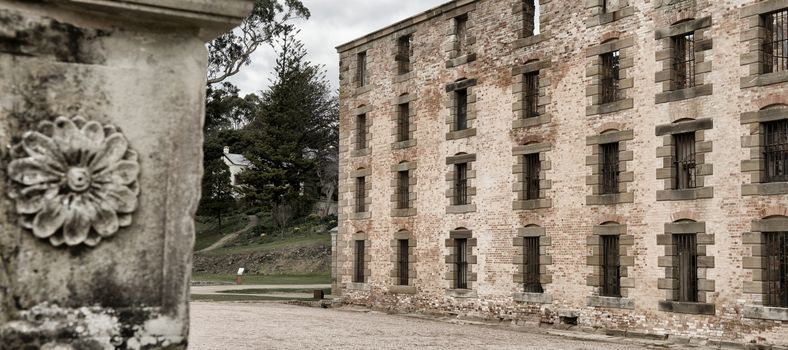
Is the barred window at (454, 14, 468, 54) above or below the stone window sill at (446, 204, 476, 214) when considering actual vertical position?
above

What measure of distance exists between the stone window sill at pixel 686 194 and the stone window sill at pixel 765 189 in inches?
34.7

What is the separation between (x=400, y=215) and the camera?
99.6 ft

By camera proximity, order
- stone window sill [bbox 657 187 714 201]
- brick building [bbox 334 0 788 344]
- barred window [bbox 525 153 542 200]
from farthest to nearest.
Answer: barred window [bbox 525 153 542 200] < stone window sill [bbox 657 187 714 201] < brick building [bbox 334 0 788 344]

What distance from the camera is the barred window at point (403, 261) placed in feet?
99.1

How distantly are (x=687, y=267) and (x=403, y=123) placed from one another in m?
12.4

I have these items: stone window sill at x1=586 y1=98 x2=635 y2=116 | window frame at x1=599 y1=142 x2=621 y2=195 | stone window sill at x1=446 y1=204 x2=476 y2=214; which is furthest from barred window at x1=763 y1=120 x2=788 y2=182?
stone window sill at x1=446 y1=204 x2=476 y2=214

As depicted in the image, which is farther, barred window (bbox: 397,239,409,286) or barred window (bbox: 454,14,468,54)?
barred window (bbox: 397,239,409,286)

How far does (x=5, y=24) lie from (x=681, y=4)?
2098 cm

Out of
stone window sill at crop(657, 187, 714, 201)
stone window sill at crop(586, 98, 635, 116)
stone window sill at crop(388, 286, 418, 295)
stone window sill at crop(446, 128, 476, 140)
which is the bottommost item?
stone window sill at crop(388, 286, 418, 295)

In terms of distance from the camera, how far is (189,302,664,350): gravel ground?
18.8m

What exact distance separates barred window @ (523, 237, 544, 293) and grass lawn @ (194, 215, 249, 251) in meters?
40.7

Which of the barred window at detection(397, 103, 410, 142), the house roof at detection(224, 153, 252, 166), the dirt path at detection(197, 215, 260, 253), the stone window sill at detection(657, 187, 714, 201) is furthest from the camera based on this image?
the house roof at detection(224, 153, 252, 166)

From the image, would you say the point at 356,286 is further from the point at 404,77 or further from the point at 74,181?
the point at 74,181

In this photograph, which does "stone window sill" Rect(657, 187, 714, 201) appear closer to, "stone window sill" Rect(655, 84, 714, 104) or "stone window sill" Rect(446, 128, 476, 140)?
"stone window sill" Rect(655, 84, 714, 104)
